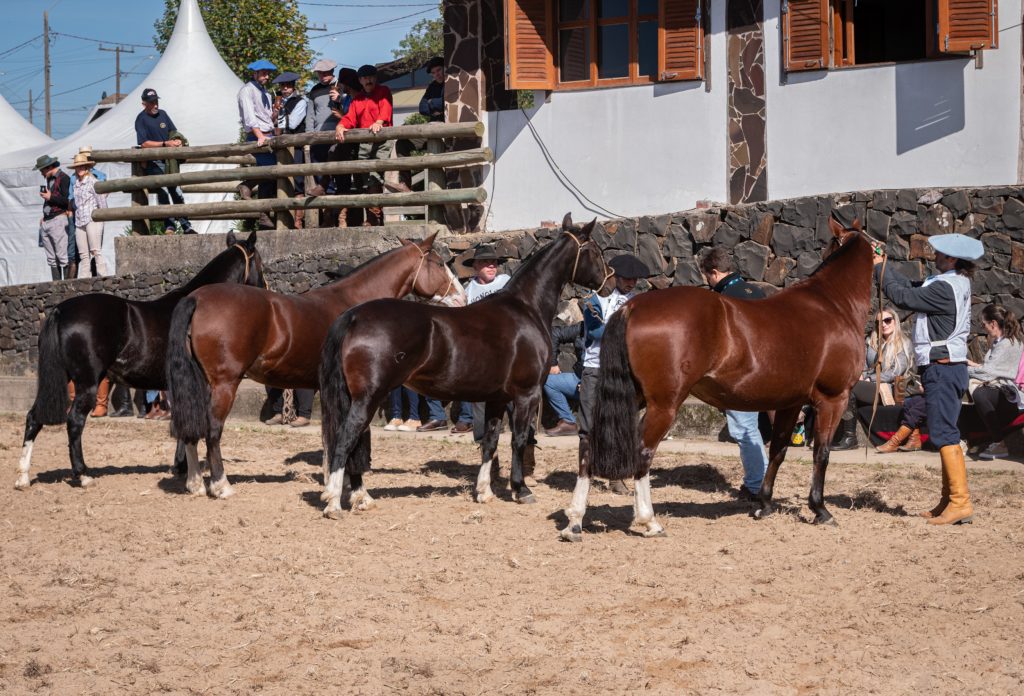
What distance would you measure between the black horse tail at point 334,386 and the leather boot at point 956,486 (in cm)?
420

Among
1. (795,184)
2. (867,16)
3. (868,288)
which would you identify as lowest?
(868,288)

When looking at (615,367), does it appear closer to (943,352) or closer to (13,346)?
(943,352)

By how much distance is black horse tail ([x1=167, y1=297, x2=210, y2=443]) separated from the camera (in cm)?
911

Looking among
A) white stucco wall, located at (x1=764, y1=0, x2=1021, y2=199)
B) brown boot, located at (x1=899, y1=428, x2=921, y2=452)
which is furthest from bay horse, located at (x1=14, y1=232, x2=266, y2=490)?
white stucco wall, located at (x1=764, y1=0, x2=1021, y2=199)

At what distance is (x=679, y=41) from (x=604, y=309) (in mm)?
5934

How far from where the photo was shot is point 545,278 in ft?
30.8

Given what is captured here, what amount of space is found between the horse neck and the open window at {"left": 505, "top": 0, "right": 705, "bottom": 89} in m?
5.93

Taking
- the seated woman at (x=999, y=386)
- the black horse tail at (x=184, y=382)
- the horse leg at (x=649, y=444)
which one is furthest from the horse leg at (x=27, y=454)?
the seated woman at (x=999, y=386)

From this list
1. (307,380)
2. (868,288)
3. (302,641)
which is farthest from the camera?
(307,380)

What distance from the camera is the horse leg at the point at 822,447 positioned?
326 inches

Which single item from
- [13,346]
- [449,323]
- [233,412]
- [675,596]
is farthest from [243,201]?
[675,596]

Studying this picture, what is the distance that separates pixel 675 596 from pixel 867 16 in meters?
13.2

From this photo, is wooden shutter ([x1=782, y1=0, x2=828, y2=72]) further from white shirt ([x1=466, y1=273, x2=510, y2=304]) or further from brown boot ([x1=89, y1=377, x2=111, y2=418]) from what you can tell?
brown boot ([x1=89, y1=377, x2=111, y2=418])

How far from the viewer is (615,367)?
7719mm
